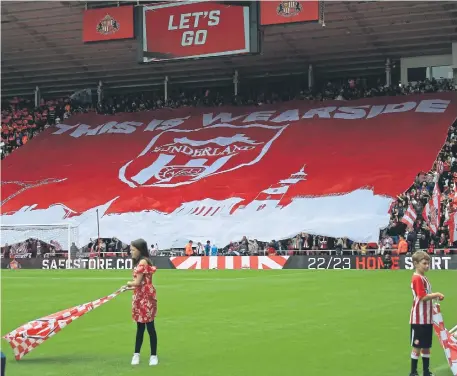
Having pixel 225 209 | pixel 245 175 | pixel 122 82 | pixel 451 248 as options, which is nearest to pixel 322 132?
pixel 245 175

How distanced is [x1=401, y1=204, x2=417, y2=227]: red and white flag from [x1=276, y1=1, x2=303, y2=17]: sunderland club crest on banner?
33.7 ft

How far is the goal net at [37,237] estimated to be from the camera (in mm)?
44984

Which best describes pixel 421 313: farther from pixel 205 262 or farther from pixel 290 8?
pixel 205 262

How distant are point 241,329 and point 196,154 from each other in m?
35.2

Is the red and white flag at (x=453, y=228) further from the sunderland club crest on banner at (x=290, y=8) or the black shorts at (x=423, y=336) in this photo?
the black shorts at (x=423, y=336)

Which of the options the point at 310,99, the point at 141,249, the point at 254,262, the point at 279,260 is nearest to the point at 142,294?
the point at 141,249

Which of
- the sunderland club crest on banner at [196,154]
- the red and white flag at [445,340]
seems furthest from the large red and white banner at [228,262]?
the red and white flag at [445,340]

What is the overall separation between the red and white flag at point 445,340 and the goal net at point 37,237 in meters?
35.6

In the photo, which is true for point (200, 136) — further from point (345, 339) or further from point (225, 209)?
point (345, 339)

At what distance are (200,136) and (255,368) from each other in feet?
136

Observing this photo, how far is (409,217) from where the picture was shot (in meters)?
39.3

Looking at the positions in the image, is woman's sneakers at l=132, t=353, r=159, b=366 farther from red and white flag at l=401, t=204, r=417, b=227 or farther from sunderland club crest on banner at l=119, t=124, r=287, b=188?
sunderland club crest on banner at l=119, t=124, r=287, b=188

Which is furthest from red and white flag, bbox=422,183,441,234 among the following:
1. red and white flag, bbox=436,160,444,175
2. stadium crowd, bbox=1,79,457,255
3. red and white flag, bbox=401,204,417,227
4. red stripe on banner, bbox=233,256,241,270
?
red stripe on banner, bbox=233,256,241,270

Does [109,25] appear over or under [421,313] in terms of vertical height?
over
